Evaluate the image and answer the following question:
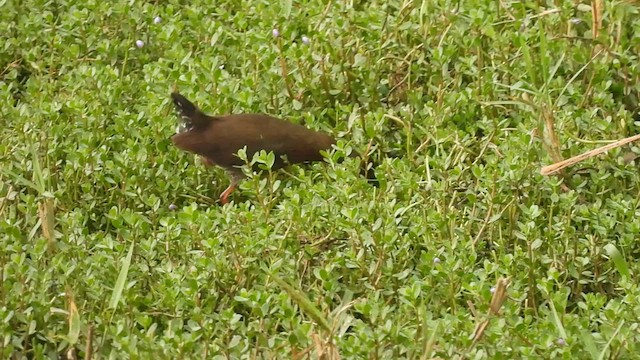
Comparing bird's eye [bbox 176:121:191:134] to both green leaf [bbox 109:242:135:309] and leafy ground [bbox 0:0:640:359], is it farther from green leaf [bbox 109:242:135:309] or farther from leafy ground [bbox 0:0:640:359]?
green leaf [bbox 109:242:135:309]

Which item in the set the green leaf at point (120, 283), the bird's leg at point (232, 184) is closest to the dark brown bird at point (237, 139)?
the bird's leg at point (232, 184)

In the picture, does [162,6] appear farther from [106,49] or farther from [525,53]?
[525,53]

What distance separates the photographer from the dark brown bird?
13.3 feet

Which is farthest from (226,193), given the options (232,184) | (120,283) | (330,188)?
(120,283)

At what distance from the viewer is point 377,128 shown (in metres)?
4.22

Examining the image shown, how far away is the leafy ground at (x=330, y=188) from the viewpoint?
3297 mm

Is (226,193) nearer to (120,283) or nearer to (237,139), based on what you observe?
(237,139)

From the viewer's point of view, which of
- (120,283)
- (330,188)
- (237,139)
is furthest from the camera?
(237,139)

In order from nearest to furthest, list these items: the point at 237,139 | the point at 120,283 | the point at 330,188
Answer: the point at 120,283 → the point at 330,188 → the point at 237,139

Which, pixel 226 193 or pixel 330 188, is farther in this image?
pixel 226 193

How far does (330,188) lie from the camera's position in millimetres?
3926

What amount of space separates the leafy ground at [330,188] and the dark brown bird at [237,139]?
3.8 inches

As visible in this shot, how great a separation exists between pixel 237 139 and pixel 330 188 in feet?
1.23

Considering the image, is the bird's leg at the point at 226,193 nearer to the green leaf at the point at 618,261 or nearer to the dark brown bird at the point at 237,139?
the dark brown bird at the point at 237,139
